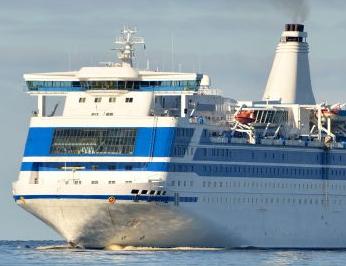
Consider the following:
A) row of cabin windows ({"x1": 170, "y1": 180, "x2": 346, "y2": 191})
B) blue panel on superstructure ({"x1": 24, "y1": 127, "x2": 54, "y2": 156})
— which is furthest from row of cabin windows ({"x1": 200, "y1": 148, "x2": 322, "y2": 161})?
blue panel on superstructure ({"x1": 24, "y1": 127, "x2": 54, "y2": 156})

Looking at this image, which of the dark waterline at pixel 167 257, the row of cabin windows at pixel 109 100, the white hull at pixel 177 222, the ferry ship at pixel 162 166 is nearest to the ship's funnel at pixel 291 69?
the ferry ship at pixel 162 166

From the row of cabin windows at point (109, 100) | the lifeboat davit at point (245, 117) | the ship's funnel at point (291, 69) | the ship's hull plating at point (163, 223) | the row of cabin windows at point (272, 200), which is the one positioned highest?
the ship's funnel at point (291, 69)

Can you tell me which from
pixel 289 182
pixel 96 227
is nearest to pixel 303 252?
pixel 289 182

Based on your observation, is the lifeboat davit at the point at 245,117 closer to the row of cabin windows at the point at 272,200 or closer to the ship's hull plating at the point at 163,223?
the row of cabin windows at the point at 272,200

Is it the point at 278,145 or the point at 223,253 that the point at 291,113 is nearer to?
the point at 278,145

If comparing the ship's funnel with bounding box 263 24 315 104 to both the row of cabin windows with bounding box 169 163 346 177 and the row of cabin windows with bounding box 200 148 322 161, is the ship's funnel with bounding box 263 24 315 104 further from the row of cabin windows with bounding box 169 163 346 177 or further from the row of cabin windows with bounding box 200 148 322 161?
the row of cabin windows with bounding box 200 148 322 161

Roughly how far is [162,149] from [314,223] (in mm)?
14646

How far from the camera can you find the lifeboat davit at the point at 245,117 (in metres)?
127

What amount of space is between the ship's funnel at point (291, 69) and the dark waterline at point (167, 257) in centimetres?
1322

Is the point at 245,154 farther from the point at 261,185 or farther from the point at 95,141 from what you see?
the point at 95,141

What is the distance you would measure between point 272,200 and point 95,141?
12281mm

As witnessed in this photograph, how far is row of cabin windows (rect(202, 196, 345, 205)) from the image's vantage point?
12270 centimetres

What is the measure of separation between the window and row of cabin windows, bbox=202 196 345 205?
18.0ft

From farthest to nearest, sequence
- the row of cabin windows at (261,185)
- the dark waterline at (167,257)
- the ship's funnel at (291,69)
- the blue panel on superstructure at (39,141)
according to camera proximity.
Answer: the ship's funnel at (291,69) → the blue panel on superstructure at (39,141) → the row of cabin windows at (261,185) → the dark waterline at (167,257)
